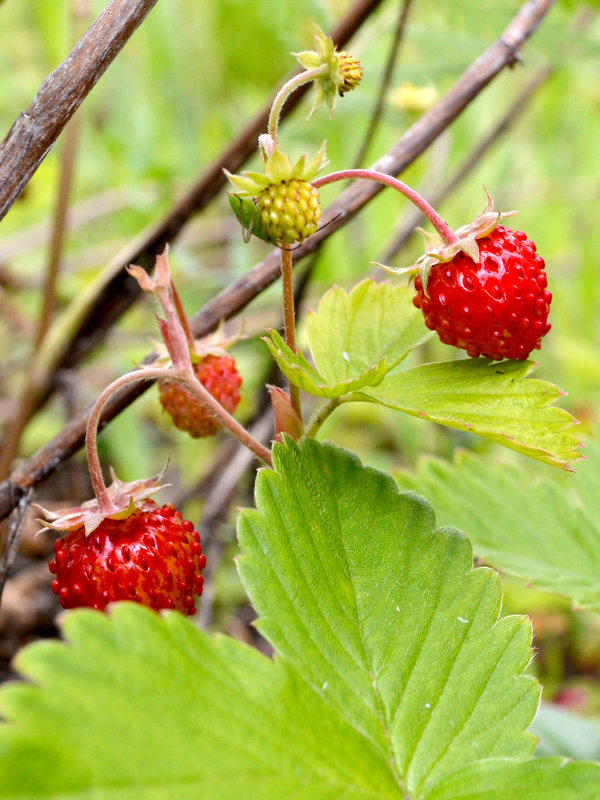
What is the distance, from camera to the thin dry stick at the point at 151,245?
1402 millimetres

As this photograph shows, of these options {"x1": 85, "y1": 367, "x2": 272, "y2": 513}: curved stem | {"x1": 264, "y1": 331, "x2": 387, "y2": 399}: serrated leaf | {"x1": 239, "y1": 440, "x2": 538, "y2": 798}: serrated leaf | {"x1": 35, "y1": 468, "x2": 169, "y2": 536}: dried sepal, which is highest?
{"x1": 264, "y1": 331, "x2": 387, "y2": 399}: serrated leaf

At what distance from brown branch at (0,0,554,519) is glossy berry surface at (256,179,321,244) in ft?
0.64

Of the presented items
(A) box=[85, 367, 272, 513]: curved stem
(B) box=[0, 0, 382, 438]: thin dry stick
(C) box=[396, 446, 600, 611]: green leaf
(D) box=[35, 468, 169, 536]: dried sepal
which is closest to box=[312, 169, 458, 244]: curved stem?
(A) box=[85, 367, 272, 513]: curved stem

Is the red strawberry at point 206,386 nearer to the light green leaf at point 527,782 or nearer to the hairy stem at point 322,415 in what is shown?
the hairy stem at point 322,415

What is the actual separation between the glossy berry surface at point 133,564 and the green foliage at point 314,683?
0.12 meters

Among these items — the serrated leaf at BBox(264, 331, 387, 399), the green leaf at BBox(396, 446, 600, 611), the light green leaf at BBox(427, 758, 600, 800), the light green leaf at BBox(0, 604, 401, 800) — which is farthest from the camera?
the green leaf at BBox(396, 446, 600, 611)

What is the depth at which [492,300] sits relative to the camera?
2.76ft

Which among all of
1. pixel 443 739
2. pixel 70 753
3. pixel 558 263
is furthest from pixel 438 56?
pixel 70 753

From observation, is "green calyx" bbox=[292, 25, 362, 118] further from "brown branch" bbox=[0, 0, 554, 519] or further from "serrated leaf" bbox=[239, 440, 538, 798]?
"serrated leaf" bbox=[239, 440, 538, 798]

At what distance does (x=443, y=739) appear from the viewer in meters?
0.73

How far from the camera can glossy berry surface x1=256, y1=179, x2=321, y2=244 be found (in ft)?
2.48

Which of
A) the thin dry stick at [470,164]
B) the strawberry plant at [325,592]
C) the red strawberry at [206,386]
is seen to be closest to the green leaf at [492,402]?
the strawberry plant at [325,592]

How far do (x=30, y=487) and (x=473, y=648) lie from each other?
56 centimetres

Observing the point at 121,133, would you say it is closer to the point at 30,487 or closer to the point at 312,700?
the point at 30,487
